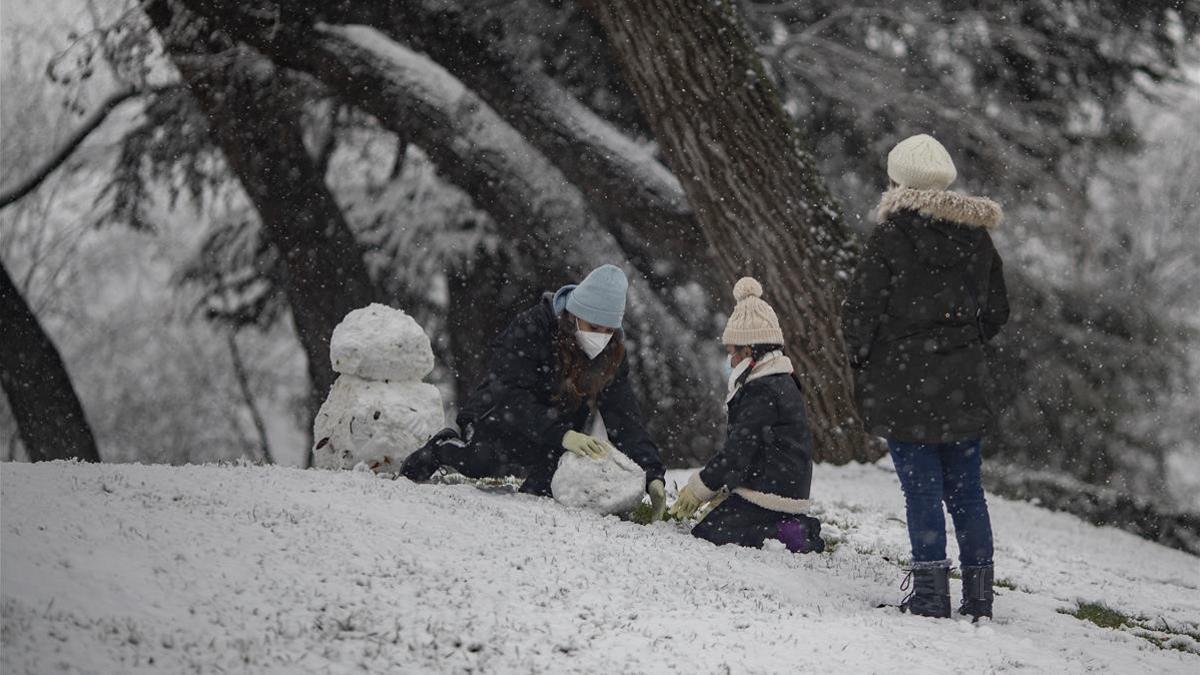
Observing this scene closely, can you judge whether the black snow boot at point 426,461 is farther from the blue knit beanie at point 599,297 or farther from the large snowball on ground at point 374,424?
the blue knit beanie at point 599,297

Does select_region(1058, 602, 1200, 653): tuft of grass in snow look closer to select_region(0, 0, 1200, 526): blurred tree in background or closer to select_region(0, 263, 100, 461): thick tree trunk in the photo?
select_region(0, 0, 1200, 526): blurred tree in background

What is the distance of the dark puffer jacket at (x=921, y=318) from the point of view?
3986mm

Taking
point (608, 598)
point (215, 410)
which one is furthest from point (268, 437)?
point (608, 598)

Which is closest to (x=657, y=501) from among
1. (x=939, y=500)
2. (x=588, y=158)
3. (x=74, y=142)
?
(x=939, y=500)

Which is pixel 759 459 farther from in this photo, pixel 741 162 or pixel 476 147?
pixel 476 147

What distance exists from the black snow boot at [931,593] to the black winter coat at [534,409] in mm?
1459

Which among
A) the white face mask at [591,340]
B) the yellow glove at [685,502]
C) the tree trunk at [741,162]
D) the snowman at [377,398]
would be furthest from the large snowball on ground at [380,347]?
the tree trunk at [741,162]

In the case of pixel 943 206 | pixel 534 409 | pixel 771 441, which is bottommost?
pixel 534 409

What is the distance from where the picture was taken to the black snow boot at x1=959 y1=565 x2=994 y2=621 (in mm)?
3990

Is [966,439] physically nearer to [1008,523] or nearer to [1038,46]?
[1008,523]

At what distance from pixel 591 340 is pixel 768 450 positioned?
0.94 metres

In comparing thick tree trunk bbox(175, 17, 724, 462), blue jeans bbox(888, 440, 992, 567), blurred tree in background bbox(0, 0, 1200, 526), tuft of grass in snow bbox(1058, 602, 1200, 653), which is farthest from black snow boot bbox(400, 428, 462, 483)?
thick tree trunk bbox(175, 17, 724, 462)

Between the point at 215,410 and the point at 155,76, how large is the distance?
29.4 ft

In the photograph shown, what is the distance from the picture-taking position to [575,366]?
16.3 ft
